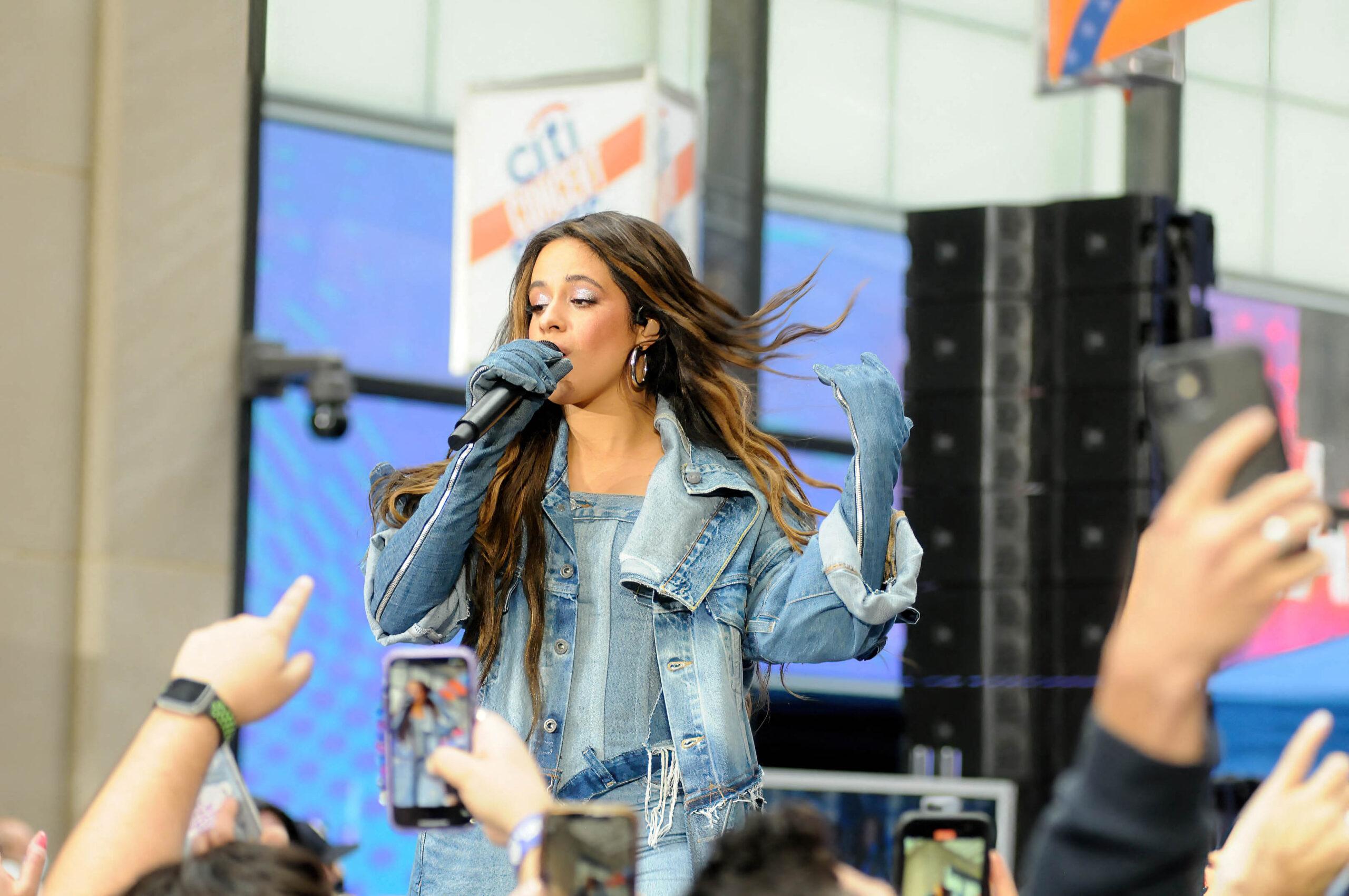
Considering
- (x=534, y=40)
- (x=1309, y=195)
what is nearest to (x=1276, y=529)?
(x=534, y=40)

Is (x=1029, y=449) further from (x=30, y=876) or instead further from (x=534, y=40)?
(x=30, y=876)

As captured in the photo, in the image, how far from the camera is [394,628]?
2.19 m

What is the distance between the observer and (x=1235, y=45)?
7.34 metres

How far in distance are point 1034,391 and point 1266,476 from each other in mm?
5541

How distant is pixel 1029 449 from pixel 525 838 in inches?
210

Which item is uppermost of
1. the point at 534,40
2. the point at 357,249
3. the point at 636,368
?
the point at 534,40

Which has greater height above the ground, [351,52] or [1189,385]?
[351,52]

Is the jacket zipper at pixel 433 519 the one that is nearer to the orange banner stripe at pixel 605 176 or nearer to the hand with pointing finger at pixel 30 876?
the hand with pointing finger at pixel 30 876

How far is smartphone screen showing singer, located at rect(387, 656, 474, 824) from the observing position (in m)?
1.19

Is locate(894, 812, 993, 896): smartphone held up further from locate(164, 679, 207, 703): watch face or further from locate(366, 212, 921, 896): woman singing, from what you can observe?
locate(366, 212, 921, 896): woman singing

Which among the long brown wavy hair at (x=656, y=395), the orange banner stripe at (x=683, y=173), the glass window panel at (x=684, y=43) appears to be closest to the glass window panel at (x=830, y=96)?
the glass window panel at (x=684, y=43)

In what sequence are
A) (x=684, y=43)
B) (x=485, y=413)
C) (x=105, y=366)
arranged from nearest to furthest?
1. (x=485, y=413)
2. (x=105, y=366)
3. (x=684, y=43)

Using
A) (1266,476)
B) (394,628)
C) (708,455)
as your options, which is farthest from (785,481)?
(1266,476)

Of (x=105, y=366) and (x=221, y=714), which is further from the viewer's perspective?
(x=105, y=366)
